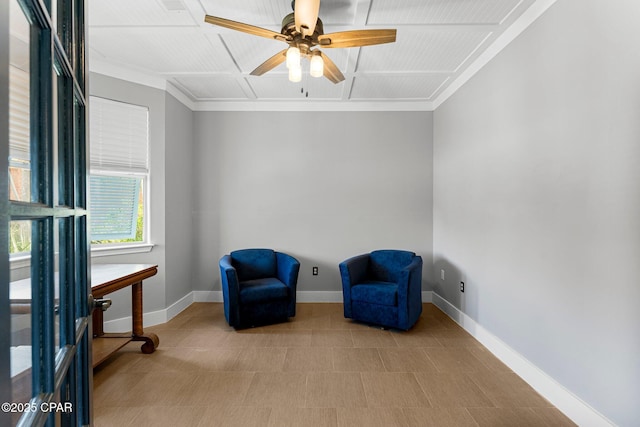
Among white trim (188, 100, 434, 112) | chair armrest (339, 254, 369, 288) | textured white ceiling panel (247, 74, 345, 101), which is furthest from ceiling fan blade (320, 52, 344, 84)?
chair armrest (339, 254, 369, 288)

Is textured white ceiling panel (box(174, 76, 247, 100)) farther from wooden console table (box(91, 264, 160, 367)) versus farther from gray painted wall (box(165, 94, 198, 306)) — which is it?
wooden console table (box(91, 264, 160, 367))

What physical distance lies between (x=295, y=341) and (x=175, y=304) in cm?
166

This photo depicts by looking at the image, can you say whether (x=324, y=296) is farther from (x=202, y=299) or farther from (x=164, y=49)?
(x=164, y=49)

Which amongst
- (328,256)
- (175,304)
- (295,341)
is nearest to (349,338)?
(295,341)

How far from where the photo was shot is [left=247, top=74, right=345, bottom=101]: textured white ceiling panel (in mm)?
3580

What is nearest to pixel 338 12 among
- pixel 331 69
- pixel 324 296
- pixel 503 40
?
pixel 331 69

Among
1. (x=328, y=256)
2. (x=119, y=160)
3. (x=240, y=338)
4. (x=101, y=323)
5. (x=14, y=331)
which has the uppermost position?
(x=119, y=160)

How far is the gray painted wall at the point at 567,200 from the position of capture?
1.64m

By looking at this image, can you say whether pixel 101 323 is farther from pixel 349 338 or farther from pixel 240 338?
pixel 349 338

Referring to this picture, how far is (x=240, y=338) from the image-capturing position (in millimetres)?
3182

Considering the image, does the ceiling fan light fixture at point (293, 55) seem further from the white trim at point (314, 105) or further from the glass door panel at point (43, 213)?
the white trim at point (314, 105)

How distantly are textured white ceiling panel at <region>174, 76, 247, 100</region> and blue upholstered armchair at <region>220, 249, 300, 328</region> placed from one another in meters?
1.99

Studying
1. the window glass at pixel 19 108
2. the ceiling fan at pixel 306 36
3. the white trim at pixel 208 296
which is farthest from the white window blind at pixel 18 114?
the white trim at pixel 208 296

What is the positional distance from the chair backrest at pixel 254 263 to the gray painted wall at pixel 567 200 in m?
2.33
